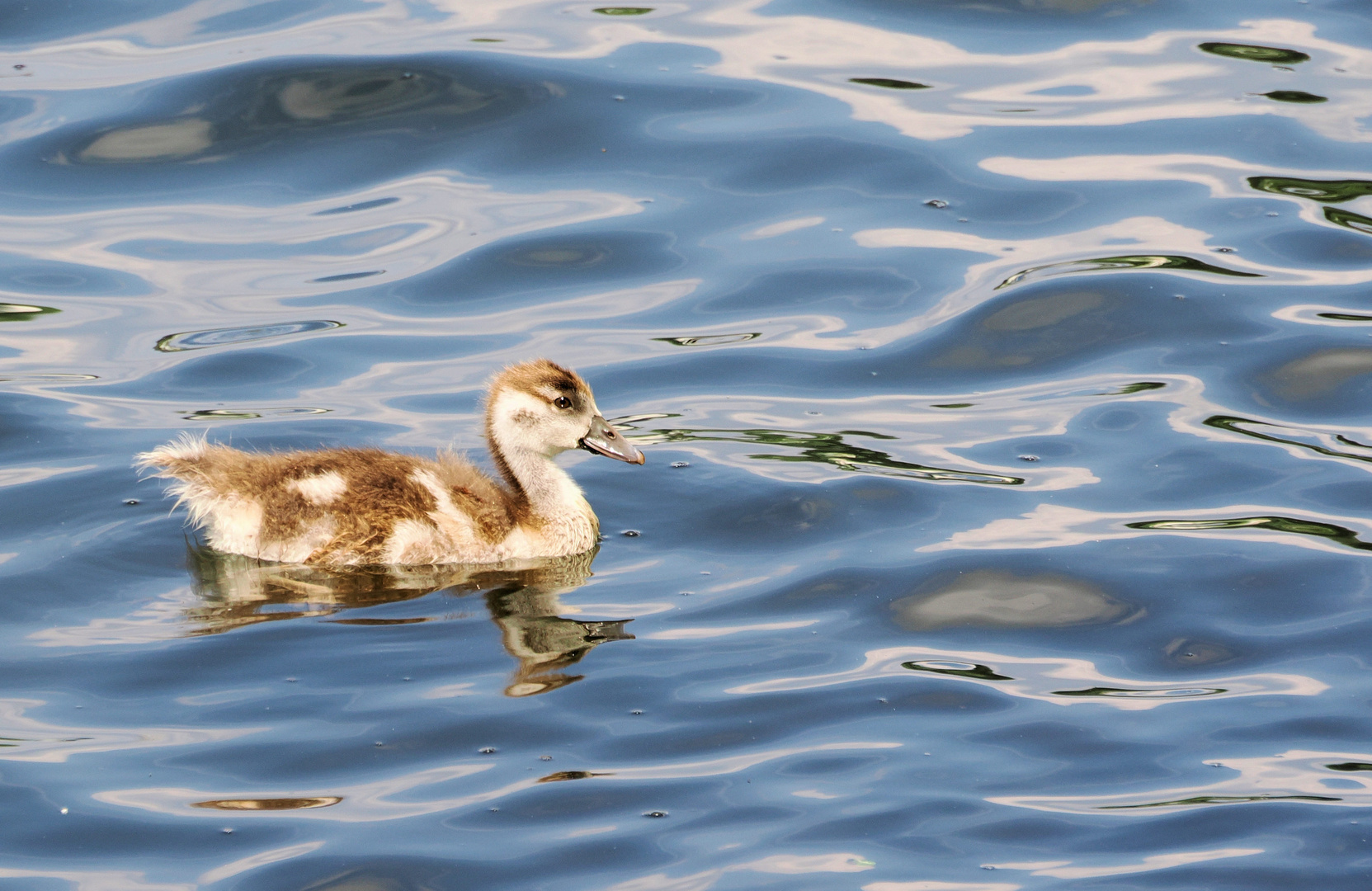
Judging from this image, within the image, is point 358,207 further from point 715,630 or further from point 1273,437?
point 1273,437

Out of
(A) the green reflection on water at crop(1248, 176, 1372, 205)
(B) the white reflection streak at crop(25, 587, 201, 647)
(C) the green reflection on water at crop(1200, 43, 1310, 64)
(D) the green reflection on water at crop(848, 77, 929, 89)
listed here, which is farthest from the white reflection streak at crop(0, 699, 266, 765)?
(C) the green reflection on water at crop(1200, 43, 1310, 64)

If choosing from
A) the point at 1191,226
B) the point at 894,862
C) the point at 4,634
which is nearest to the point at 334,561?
the point at 4,634

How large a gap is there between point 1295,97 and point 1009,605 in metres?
6.96

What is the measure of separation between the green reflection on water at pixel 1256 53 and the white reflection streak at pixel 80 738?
9903 mm

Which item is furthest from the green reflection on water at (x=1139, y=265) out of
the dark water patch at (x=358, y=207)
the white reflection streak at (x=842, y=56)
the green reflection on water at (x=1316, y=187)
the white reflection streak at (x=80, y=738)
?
the white reflection streak at (x=80, y=738)

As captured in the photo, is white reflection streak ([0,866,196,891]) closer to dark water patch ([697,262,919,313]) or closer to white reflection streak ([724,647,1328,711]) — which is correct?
white reflection streak ([724,647,1328,711])

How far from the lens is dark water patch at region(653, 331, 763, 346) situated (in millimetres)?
10086

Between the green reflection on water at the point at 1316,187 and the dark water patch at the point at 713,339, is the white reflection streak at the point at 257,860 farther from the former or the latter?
the green reflection on water at the point at 1316,187

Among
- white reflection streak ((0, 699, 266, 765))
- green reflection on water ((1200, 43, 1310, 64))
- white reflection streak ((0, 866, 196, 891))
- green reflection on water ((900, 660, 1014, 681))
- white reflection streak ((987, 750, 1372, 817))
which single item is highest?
green reflection on water ((1200, 43, 1310, 64))

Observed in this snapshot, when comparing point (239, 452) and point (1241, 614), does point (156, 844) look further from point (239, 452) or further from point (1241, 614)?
point (1241, 614)

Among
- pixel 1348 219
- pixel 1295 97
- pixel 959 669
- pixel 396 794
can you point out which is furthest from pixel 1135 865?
pixel 1295 97

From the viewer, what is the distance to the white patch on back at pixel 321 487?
7.69 metres

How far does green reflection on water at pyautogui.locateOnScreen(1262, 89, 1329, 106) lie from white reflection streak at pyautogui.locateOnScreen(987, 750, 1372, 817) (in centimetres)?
789

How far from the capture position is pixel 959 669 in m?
6.68
